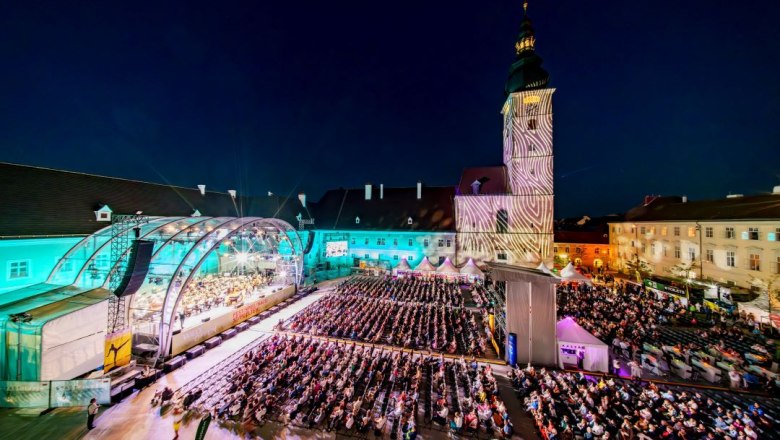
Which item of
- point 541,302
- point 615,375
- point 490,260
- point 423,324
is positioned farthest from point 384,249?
point 615,375

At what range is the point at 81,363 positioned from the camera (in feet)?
38.3

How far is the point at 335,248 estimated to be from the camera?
3191 cm

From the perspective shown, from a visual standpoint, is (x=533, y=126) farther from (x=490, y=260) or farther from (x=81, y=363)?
(x=81, y=363)

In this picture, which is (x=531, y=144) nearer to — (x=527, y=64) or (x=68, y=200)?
(x=527, y=64)

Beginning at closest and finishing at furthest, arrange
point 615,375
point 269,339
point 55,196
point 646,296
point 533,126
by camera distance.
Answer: point 615,375
point 269,339
point 55,196
point 646,296
point 533,126

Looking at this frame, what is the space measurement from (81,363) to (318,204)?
31207 mm

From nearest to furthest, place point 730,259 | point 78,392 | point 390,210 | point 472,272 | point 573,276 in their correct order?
point 78,392, point 730,259, point 573,276, point 472,272, point 390,210

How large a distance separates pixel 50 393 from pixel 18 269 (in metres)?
13.6

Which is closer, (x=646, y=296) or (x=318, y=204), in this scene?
(x=646, y=296)

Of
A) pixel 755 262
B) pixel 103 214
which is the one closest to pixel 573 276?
pixel 755 262

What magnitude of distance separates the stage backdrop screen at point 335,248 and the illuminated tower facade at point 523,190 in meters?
13.9

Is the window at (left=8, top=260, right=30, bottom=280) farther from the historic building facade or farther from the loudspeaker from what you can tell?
the historic building facade

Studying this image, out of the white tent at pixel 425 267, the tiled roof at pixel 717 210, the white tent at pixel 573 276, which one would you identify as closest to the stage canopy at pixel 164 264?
the white tent at pixel 425 267

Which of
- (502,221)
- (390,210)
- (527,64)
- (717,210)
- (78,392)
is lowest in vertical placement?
(78,392)
